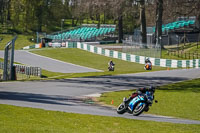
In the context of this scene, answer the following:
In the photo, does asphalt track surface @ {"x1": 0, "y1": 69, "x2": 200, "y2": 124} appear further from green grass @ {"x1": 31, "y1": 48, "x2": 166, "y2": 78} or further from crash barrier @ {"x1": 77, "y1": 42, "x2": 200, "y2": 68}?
green grass @ {"x1": 31, "y1": 48, "x2": 166, "y2": 78}

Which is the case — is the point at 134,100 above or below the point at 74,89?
above

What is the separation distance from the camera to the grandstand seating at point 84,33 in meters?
74.2

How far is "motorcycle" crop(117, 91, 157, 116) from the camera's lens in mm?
14344

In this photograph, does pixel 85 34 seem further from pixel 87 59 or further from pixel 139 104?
pixel 139 104

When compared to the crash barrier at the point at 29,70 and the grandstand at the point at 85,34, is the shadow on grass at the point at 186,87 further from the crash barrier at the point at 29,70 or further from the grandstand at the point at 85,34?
the grandstand at the point at 85,34

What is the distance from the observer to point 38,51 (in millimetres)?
59250

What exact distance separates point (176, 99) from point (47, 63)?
2848 centimetres

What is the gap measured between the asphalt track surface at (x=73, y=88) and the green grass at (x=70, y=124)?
7.95 ft

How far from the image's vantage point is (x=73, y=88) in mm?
25609

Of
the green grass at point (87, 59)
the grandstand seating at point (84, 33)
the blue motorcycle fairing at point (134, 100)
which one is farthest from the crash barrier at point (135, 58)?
the blue motorcycle fairing at point (134, 100)

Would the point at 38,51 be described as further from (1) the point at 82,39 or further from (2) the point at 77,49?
(1) the point at 82,39

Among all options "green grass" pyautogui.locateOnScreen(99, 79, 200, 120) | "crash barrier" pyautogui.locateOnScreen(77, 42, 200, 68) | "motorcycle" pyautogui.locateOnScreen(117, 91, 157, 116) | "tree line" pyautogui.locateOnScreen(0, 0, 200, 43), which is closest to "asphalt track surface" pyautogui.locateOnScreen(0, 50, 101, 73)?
"crash barrier" pyautogui.locateOnScreen(77, 42, 200, 68)

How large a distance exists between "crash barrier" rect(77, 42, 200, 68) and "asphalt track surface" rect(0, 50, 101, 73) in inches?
298

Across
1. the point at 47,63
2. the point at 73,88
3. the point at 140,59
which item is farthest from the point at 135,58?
the point at 73,88
